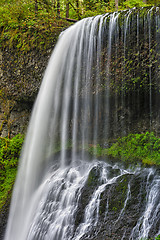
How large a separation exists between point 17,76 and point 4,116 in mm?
1679

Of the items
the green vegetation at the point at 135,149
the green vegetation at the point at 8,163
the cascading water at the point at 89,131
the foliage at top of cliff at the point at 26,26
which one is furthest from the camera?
the foliage at top of cliff at the point at 26,26

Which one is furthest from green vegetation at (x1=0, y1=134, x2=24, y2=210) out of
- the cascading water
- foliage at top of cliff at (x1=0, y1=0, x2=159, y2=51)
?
foliage at top of cliff at (x1=0, y1=0, x2=159, y2=51)

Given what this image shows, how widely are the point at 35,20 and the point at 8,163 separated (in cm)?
506

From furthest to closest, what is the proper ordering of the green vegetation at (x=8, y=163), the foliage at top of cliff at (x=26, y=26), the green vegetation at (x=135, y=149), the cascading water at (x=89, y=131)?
the foliage at top of cliff at (x=26, y=26) < the green vegetation at (x=8, y=163) < the green vegetation at (x=135, y=149) < the cascading water at (x=89, y=131)

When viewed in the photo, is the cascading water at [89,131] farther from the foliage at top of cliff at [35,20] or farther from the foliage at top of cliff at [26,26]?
the foliage at top of cliff at [35,20]

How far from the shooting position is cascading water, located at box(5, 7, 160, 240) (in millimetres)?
5086

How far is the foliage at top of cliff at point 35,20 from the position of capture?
8742mm

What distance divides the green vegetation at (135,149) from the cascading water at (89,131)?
0.82 ft

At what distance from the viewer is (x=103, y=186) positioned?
559 centimetres

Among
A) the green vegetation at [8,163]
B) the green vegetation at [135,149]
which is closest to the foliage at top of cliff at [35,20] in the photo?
the green vegetation at [8,163]

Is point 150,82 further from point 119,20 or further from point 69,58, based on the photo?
point 69,58

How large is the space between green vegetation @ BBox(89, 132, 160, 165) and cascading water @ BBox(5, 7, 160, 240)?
0.25 meters

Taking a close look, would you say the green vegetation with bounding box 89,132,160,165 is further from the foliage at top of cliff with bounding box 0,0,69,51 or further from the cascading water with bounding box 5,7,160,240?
the foliage at top of cliff with bounding box 0,0,69,51

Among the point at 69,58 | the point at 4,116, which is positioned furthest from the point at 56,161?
the point at 4,116
